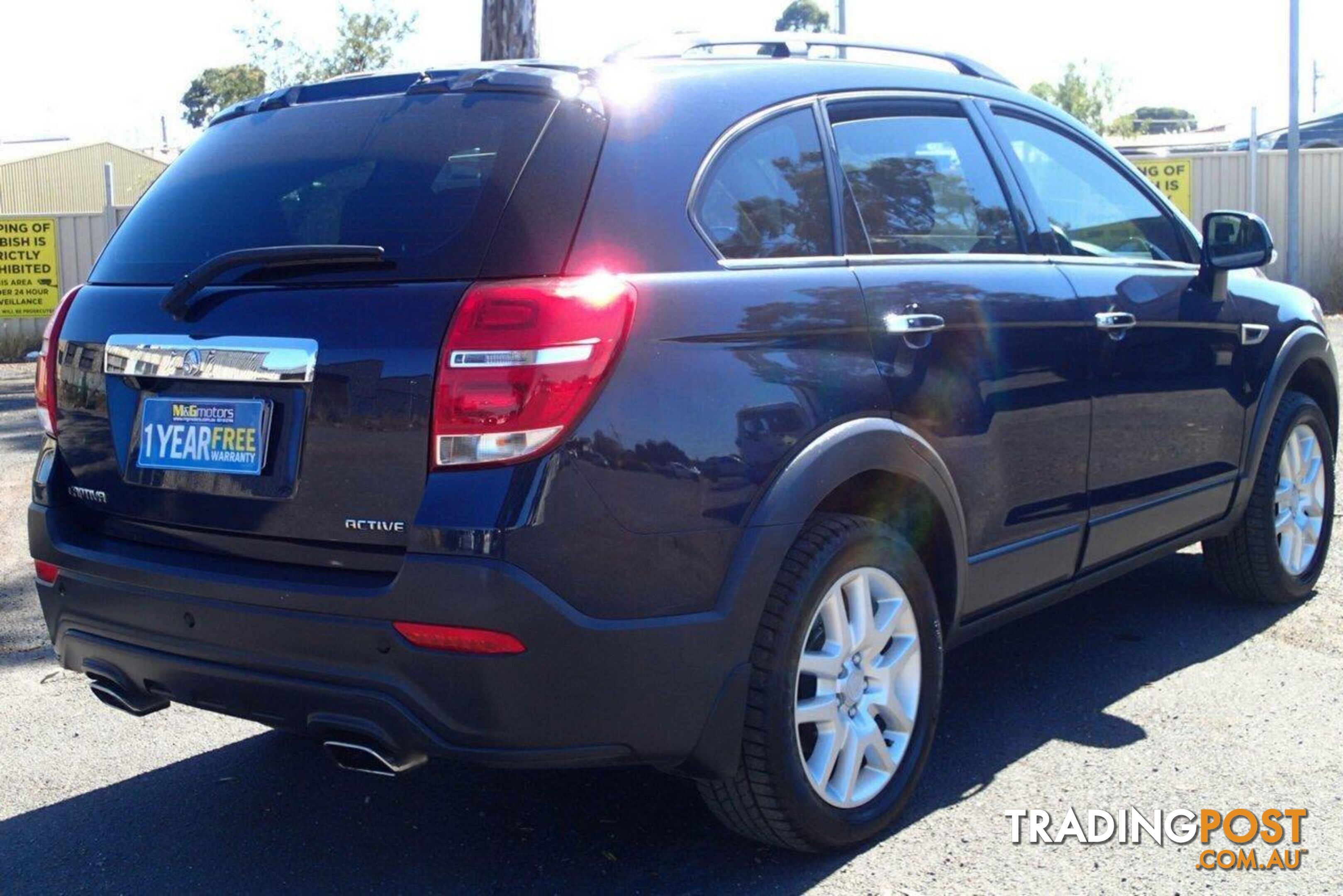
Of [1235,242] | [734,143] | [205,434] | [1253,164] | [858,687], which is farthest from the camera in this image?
[1253,164]

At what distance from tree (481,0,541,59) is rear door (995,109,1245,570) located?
6.64 meters

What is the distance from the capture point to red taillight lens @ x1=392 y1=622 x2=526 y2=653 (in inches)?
104

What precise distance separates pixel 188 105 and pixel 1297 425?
51.4m

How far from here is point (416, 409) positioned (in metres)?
2.72

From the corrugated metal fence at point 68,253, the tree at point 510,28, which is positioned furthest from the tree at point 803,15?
the tree at point 510,28

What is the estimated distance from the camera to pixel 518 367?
8.70 ft

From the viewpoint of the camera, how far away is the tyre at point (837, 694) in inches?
119

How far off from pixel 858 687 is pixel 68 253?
1643 centimetres

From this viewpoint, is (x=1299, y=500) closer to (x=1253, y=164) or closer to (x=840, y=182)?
(x=840, y=182)

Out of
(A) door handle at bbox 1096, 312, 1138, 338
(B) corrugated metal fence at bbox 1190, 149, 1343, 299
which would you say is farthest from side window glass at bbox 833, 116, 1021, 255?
(B) corrugated metal fence at bbox 1190, 149, 1343, 299

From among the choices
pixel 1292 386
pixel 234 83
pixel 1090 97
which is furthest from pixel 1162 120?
pixel 1292 386

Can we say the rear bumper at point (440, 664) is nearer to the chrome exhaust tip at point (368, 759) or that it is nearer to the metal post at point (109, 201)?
the chrome exhaust tip at point (368, 759)

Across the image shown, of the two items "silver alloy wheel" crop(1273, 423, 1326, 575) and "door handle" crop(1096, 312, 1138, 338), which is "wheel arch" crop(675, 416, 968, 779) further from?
"silver alloy wheel" crop(1273, 423, 1326, 575)

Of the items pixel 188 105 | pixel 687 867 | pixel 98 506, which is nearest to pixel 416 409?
pixel 98 506
